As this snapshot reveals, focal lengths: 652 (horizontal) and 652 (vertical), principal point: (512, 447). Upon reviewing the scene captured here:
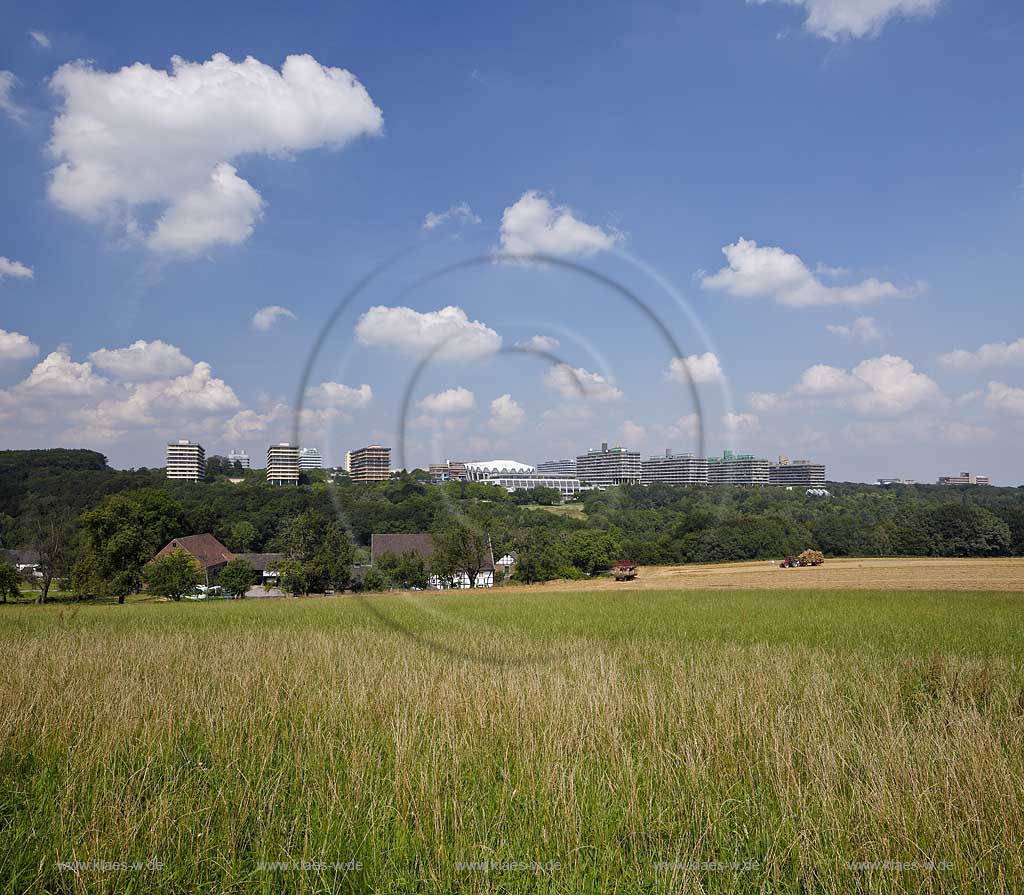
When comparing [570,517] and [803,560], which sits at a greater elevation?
[570,517]

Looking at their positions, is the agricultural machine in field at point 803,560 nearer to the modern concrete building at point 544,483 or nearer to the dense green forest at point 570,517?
the dense green forest at point 570,517

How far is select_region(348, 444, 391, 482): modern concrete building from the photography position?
41.3 feet

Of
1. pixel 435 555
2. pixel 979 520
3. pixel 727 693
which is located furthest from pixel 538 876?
pixel 979 520

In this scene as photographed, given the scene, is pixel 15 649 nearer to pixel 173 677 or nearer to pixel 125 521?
pixel 173 677

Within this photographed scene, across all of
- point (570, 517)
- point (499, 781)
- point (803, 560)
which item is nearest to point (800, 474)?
point (803, 560)

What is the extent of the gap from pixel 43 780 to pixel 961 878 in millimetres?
9392

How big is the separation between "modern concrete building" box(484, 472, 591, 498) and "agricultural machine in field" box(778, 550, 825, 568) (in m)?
67.9

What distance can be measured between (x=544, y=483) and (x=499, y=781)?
7.15m

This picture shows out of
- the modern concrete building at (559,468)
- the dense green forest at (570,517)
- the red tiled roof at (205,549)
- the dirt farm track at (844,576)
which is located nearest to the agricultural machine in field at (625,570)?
the dirt farm track at (844,576)

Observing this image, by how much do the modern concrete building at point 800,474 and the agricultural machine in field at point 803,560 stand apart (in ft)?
26.2

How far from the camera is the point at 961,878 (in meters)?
5.38

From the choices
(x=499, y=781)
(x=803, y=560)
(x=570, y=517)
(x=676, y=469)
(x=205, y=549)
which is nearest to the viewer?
(x=499, y=781)

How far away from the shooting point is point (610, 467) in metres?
12.8

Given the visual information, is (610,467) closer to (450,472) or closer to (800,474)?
(450,472)
